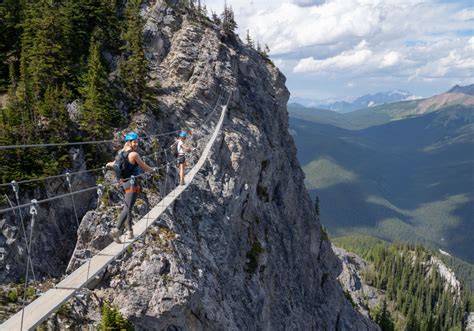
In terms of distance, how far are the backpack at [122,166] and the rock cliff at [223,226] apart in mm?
4729

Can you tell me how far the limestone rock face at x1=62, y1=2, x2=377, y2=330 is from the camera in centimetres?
1956

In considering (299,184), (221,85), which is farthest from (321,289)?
(221,85)

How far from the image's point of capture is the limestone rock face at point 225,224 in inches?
770

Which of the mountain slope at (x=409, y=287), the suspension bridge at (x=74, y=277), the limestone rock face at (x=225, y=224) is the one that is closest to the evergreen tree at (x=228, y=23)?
the limestone rock face at (x=225, y=224)

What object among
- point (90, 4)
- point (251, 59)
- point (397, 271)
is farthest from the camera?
point (397, 271)

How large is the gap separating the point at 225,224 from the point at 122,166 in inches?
587

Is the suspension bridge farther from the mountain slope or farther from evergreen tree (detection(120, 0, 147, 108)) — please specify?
the mountain slope

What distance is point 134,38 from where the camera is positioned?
110ft

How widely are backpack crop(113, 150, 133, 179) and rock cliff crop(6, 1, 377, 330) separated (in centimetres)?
473

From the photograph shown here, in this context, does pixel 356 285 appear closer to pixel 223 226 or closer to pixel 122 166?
pixel 223 226

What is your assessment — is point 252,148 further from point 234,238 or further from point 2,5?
point 2,5

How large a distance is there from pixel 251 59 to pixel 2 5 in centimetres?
2761

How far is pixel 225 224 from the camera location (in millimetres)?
30062

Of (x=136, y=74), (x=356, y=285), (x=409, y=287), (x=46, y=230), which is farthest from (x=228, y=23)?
(x=409, y=287)
